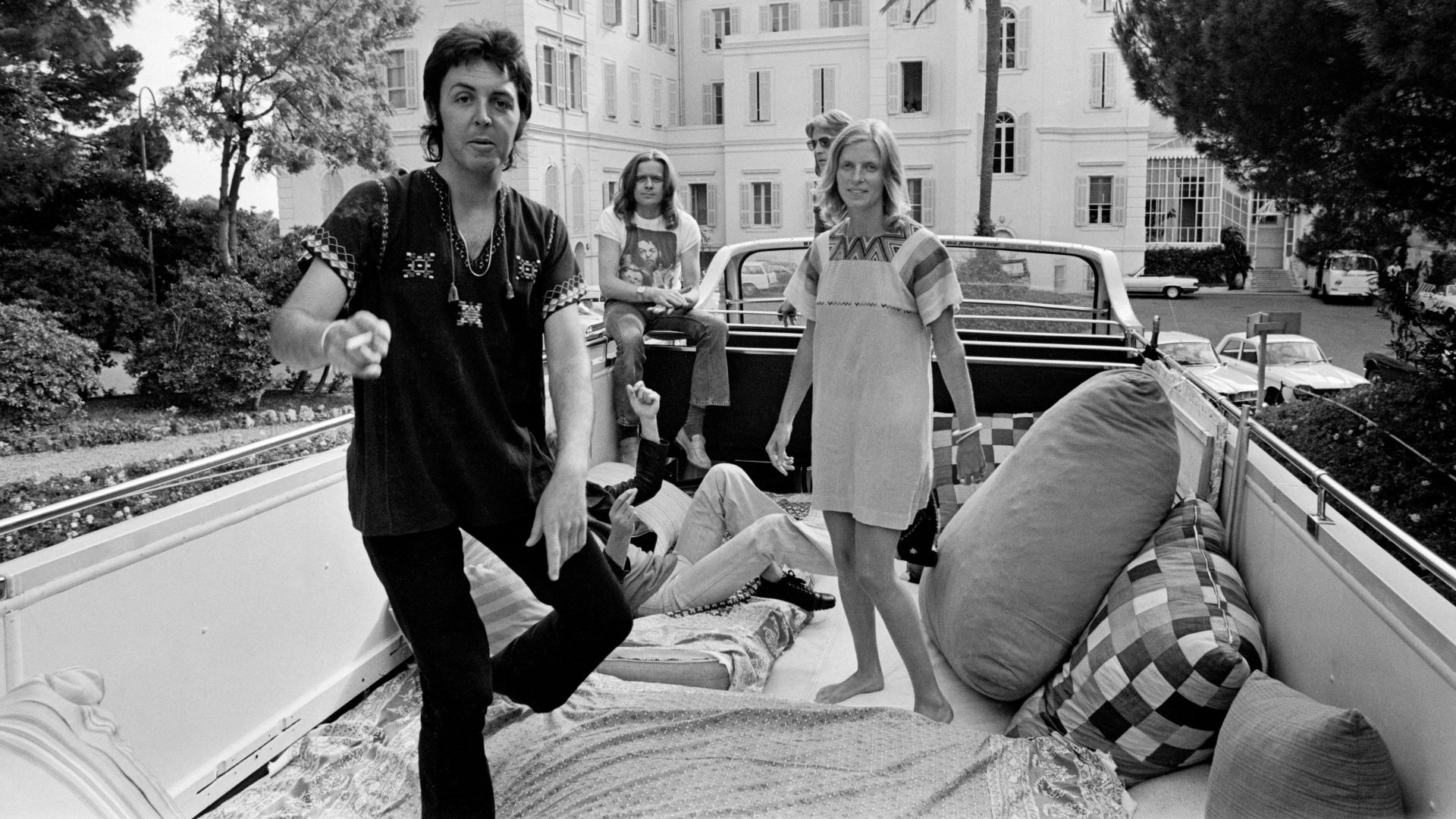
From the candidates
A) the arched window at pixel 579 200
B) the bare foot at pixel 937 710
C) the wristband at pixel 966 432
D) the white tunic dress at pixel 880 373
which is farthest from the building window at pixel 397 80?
the arched window at pixel 579 200

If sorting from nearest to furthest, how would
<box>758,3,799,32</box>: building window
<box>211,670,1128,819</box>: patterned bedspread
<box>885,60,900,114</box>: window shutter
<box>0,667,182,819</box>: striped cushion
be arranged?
<box>0,667,182,819</box>: striped cushion
<box>211,670,1128,819</box>: patterned bedspread
<box>885,60,900,114</box>: window shutter
<box>758,3,799,32</box>: building window

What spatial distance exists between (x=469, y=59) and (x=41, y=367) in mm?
5341

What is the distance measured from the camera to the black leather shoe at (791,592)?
2918 millimetres

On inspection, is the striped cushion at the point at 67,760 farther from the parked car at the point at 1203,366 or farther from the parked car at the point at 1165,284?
the parked car at the point at 1165,284

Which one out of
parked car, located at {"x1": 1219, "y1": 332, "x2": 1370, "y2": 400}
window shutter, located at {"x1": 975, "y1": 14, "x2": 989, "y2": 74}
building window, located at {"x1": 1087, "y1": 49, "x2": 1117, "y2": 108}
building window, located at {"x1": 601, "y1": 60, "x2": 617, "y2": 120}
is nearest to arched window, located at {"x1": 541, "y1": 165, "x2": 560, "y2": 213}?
building window, located at {"x1": 601, "y1": 60, "x2": 617, "y2": 120}

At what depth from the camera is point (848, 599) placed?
2492 mm

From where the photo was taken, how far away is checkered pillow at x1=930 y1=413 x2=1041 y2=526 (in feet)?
11.7

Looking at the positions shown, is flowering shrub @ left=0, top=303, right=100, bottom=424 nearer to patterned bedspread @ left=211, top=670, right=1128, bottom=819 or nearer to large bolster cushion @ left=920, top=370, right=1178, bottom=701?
patterned bedspread @ left=211, top=670, right=1128, bottom=819

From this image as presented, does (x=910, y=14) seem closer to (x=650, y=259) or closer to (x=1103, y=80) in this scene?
(x=1103, y=80)

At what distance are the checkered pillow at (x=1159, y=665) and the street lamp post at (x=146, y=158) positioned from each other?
290 inches

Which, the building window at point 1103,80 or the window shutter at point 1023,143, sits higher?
the building window at point 1103,80

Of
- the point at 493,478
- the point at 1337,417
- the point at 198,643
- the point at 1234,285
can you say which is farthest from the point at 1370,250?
the point at 1234,285

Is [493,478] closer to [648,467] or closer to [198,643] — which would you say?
[198,643]

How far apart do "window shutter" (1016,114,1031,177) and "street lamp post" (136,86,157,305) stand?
20.8 m
